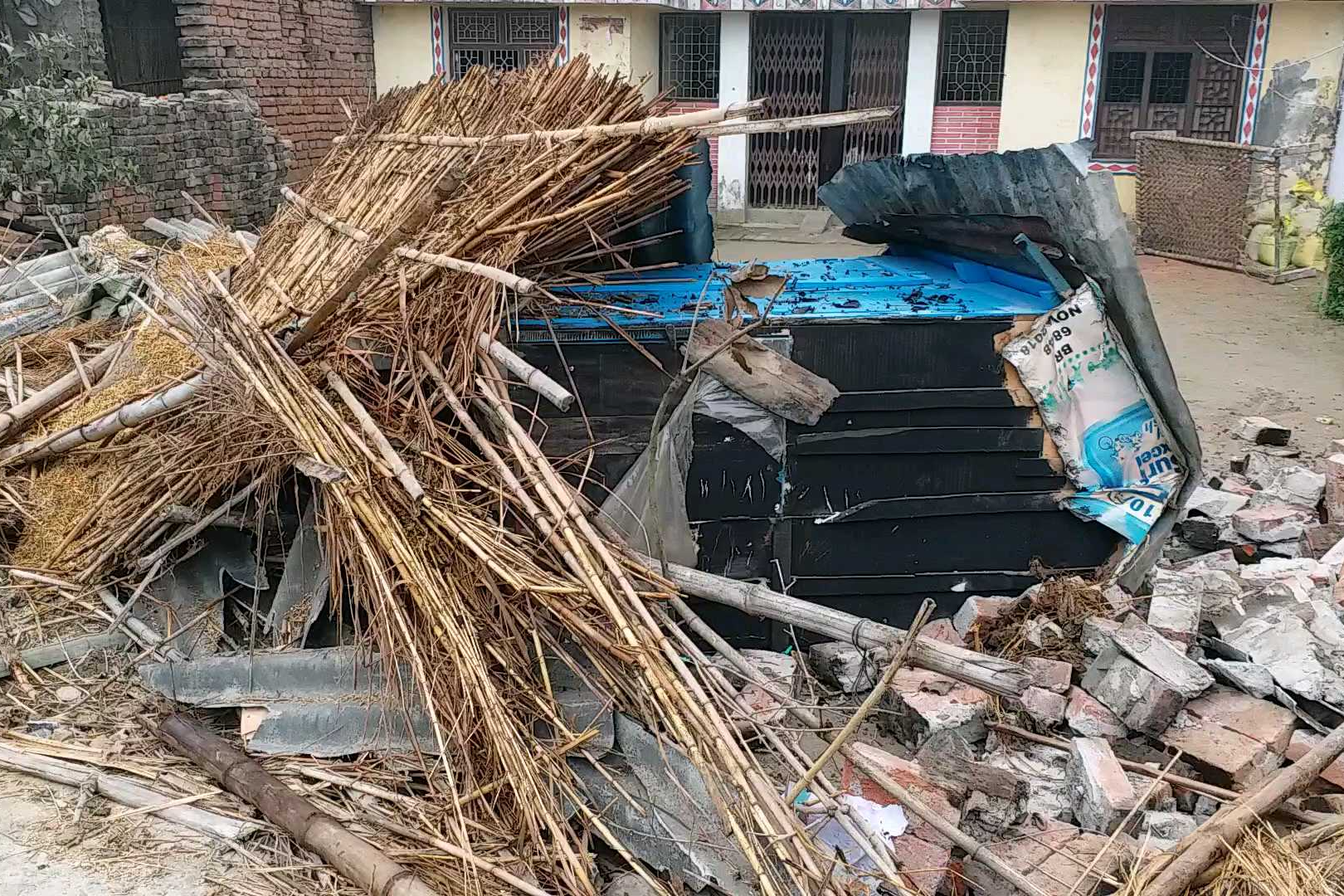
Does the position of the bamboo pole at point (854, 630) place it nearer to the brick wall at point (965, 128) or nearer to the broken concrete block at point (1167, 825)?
the broken concrete block at point (1167, 825)

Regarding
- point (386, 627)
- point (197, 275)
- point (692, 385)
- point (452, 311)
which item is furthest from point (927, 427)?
point (197, 275)

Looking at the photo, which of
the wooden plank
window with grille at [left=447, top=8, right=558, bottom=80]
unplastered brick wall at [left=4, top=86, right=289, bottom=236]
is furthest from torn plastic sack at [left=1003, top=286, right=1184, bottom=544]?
window with grille at [left=447, top=8, right=558, bottom=80]

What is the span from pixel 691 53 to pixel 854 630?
12.2 meters

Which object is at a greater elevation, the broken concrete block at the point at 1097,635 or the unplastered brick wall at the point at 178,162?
the unplastered brick wall at the point at 178,162

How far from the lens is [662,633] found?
2914 millimetres

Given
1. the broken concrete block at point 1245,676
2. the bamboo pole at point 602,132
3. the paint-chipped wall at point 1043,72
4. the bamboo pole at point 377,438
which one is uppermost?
the paint-chipped wall at point 1043,72

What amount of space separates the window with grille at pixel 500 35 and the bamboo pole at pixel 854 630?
11550mm

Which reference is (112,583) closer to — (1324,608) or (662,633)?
(662,633)

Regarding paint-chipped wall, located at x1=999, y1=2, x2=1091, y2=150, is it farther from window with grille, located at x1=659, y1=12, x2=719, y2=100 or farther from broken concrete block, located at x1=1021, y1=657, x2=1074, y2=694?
broken concrete block, located at x1=1021, y1=657, x2=1074, y2=694

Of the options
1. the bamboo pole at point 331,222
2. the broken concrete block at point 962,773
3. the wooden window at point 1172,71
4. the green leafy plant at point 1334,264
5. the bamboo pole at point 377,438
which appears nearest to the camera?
the bamboo pole at point 377,438

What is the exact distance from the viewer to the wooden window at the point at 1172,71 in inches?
483

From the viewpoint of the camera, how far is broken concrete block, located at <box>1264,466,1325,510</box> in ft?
17.6

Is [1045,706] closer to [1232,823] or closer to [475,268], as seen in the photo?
[1232,823]

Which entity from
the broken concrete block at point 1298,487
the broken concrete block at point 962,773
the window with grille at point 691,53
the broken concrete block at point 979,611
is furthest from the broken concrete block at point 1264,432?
the window with grille at point 691,53
